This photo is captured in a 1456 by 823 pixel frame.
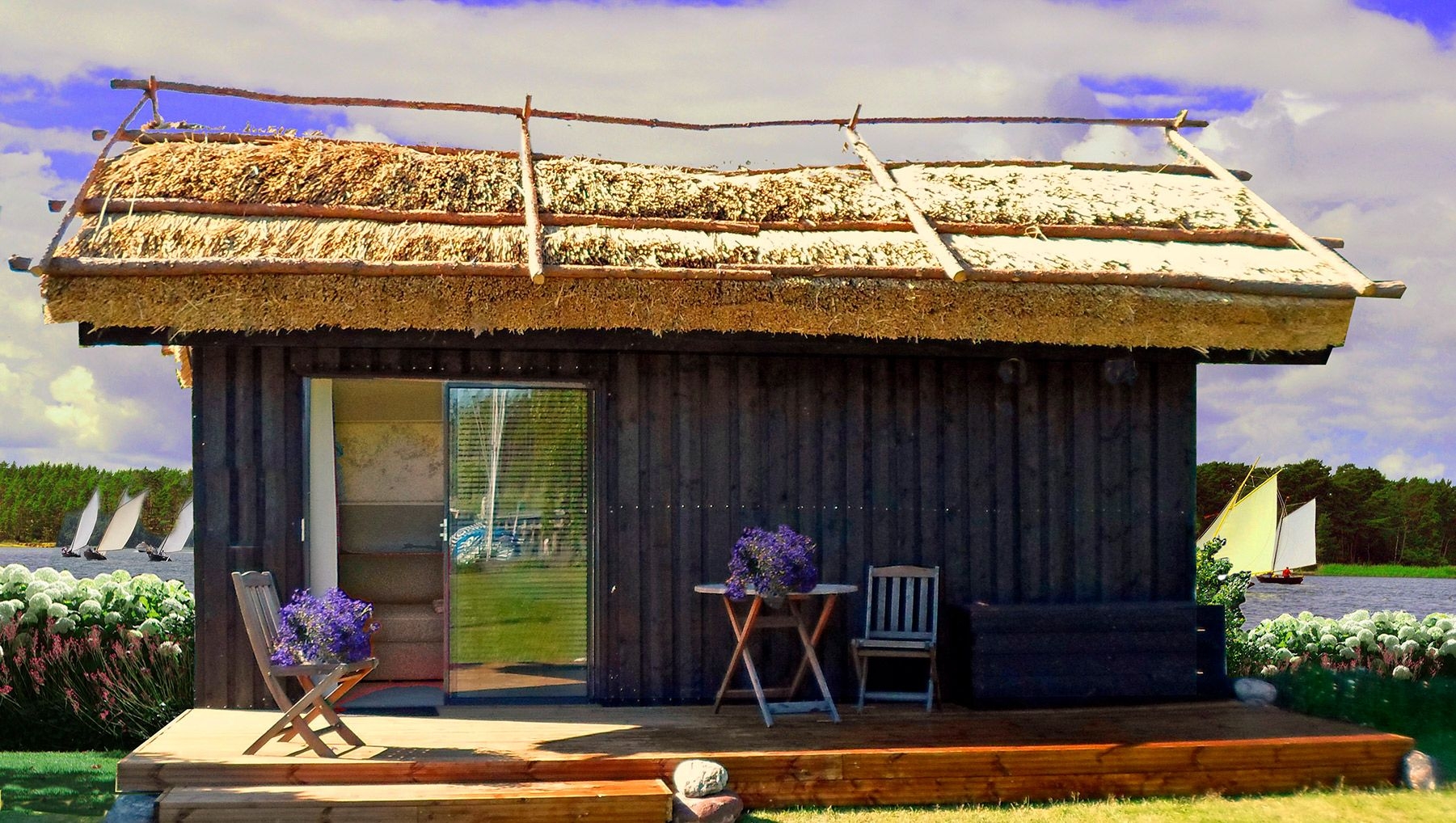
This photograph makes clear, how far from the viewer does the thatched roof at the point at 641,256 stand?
655cm

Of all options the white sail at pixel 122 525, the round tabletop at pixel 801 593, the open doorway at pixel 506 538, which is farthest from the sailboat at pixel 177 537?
the round tabletop at pixel 801 593

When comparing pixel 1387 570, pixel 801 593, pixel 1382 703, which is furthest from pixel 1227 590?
pixel 1387 570

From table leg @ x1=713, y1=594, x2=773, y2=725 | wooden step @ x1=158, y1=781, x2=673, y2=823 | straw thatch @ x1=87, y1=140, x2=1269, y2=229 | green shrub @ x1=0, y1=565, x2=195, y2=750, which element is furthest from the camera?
green shrub @ x1=0, y1=565, x2=195, y2=750

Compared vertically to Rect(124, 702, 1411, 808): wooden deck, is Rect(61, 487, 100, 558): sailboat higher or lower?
lower

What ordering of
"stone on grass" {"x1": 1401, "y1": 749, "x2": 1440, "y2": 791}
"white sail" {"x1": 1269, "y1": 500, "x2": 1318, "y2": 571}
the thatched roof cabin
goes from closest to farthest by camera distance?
"stone on grass" {"x1": 1401, "y1": 749, "x2": 1440, "y2": 791}
the thatched roof cabin
"white sail" {"x1": 1269, "y1": 500, "x2": 1318, "y2": 571}

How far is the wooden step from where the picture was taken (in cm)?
529

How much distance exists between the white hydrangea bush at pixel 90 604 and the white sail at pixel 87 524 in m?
29.6

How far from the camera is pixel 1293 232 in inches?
322

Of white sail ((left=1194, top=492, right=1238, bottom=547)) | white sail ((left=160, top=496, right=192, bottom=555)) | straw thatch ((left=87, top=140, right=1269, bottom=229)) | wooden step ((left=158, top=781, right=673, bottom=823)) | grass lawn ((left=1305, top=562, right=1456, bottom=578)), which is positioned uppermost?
straw thatch ((left=87, top=140, right=1269, bottom=229))

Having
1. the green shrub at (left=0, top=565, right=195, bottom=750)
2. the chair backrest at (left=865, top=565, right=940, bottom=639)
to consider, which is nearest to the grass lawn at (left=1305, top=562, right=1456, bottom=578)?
the chair backrest at (left=865, top=565, right=940, bottom=639)

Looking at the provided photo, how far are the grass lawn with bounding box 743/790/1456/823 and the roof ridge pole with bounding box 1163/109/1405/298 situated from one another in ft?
8.77

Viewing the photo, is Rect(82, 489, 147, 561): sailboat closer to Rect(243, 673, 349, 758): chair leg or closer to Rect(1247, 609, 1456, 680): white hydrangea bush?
Rect(1247, 609, 1456, 680): white hydrangea bush

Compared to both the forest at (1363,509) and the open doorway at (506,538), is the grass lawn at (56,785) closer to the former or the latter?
the open doorway at (506,538)

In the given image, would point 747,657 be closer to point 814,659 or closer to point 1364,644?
point 814,659
